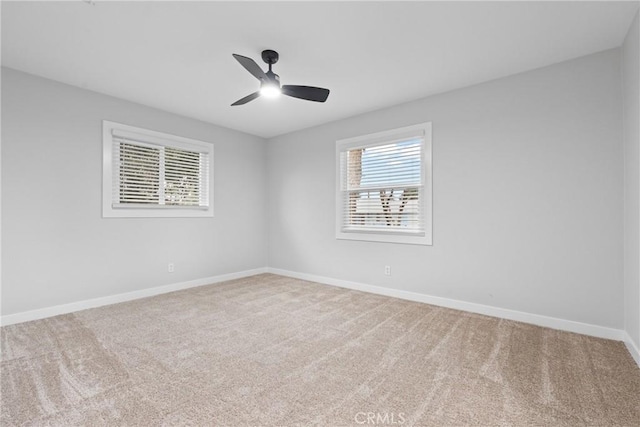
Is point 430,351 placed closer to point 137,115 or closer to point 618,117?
point 618,117

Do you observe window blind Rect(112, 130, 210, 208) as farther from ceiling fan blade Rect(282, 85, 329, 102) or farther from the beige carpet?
ceiling fan blade Rect(282, 85, 329, 102)

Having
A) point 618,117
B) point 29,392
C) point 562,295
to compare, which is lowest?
point 29,392

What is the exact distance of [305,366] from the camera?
2.14 meters

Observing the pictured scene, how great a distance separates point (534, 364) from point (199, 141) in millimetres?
4747

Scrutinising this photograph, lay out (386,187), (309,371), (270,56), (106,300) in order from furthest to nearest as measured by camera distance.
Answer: (386,187) < (106,300) < (270,56) < (309,371)

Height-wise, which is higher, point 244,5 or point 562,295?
point 244,5

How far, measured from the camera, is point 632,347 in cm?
230

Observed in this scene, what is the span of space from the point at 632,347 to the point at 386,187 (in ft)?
8.96

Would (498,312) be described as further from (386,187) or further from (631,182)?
(386,187)

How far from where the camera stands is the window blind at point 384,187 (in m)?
3.84

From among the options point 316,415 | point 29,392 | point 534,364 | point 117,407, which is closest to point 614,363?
point 534,364
